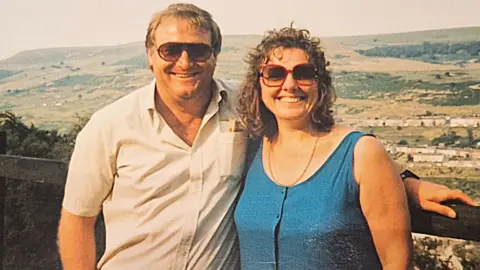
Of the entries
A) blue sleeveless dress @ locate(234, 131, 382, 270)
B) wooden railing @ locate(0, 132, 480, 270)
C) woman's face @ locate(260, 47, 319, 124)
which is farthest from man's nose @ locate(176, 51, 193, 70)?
wooden railing @ locate(0, 132, 480, 270)

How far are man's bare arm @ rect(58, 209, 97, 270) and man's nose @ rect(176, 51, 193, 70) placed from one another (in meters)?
0.63

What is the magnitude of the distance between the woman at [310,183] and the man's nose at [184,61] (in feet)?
0.63

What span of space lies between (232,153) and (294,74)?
1.16ft

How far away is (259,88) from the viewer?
2443 millimetres

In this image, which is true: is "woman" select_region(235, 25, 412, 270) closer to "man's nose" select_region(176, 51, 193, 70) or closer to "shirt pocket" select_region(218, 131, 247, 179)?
"shirt pocket" select_region(218, 131, 247, 179)

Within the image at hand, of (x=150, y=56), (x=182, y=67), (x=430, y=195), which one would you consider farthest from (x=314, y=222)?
(x=150, y=56)

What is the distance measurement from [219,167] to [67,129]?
57cm

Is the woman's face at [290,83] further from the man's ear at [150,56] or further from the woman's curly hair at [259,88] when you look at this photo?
the man's ear at [150,56]

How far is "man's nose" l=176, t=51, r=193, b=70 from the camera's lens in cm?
245

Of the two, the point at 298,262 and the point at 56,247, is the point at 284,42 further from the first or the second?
the point at 56,247

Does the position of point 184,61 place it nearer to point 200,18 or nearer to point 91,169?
point 200,18

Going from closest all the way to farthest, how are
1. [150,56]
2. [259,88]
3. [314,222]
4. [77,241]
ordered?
[314,222]
[259,88]
[150,56]
[77,241]

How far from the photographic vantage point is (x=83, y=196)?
2.65m

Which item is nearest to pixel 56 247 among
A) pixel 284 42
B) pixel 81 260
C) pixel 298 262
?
pixel 81 260
